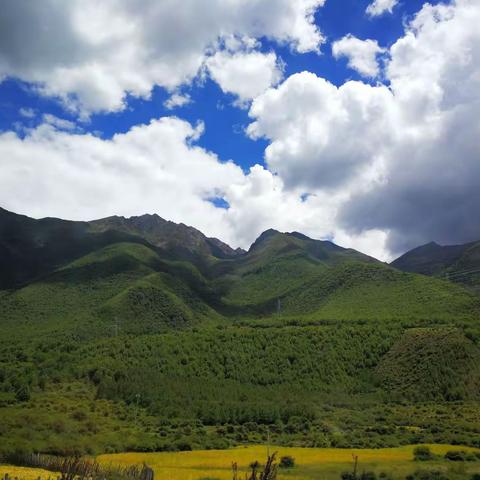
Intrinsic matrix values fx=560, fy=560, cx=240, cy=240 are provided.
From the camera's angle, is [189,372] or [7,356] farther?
[7,356]

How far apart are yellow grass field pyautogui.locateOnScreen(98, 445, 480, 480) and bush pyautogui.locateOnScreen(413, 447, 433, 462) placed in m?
0.71

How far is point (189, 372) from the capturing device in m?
125

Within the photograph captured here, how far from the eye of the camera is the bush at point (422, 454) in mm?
52406

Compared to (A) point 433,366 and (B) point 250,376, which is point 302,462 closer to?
(A) point 433,366

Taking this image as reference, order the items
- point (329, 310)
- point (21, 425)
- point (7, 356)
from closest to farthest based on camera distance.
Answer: point (21, 425)
point (7, 356)
point (329, 310)

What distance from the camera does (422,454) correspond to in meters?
54.3

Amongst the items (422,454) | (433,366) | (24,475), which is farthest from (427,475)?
(433,366)

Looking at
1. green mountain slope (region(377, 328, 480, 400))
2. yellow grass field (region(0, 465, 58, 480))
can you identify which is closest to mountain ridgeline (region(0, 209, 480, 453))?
green mountain slope (region(377, 328, 480, 400))

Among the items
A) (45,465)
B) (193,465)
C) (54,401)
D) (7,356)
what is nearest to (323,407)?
(54,401)

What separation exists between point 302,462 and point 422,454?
12284 mm

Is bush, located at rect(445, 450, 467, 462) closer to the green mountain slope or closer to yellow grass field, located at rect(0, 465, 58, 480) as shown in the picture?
yellow grass field, located at rect(0, 465, 58, 480)

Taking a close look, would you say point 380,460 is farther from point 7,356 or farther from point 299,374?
point 7,356

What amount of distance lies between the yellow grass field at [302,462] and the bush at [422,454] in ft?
2.34

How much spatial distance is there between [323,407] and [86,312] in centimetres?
11126
